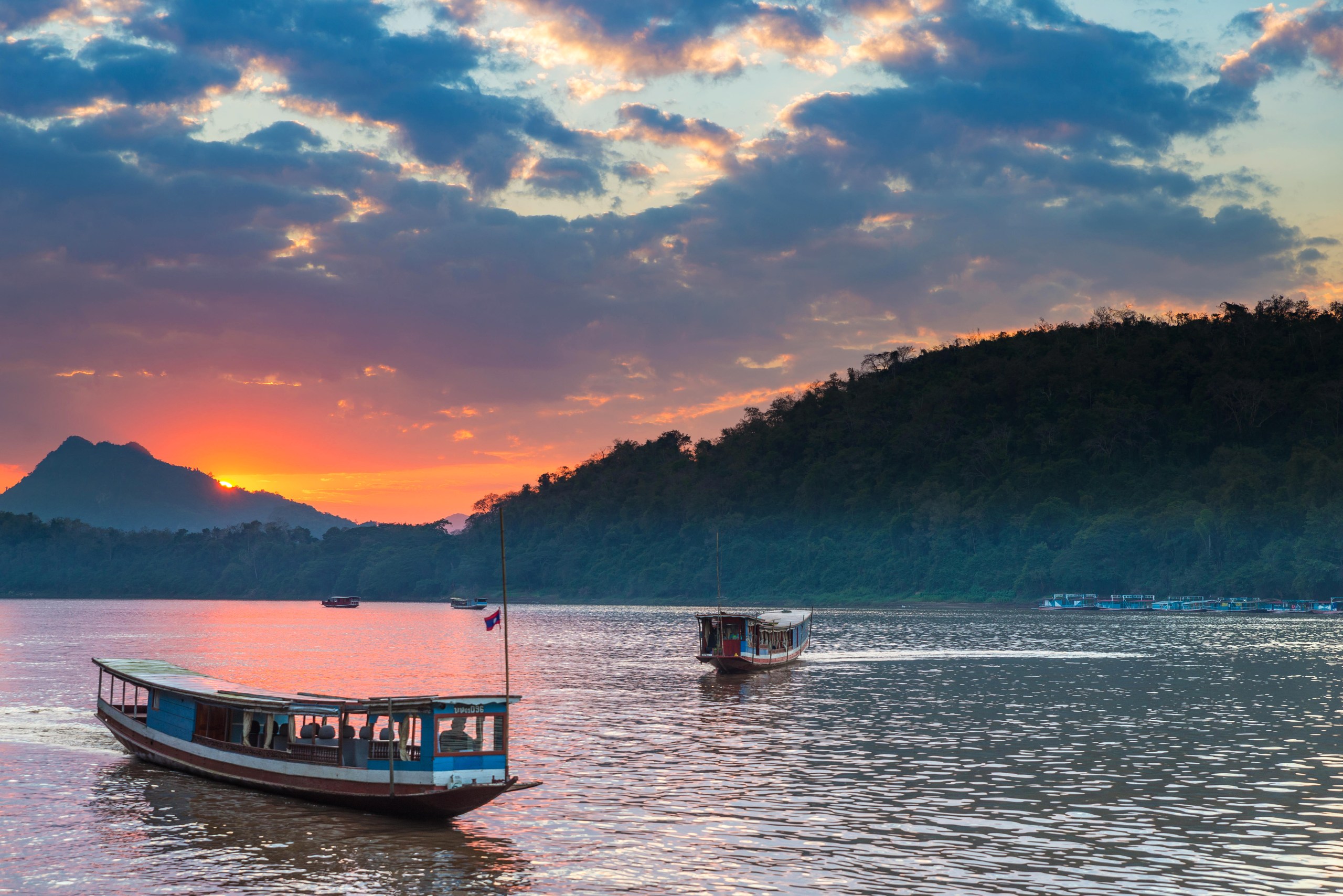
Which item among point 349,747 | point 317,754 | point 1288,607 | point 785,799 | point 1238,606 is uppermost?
point 349,747

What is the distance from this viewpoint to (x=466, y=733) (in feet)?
A: 101

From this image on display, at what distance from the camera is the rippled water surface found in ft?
85.4

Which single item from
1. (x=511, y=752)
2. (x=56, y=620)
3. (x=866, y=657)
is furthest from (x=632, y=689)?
(x=56, y=620)

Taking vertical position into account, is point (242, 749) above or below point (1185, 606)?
above

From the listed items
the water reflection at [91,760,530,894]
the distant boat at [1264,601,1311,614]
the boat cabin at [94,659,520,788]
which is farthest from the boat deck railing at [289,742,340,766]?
the distant boat at [1264,601,1311,614]

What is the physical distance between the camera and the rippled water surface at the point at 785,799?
85.4ft

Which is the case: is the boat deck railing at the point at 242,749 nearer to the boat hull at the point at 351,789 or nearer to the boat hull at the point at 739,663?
the boat hull at the point at 351,789

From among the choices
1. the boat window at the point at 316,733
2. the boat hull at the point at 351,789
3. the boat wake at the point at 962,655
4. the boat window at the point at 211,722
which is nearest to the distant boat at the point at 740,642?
the boat wake at the point at 962,655

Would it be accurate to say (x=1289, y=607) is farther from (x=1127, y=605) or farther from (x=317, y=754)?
(x=317, y=754)

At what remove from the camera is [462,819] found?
32094 millimetres

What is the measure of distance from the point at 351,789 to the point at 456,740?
12.5ft

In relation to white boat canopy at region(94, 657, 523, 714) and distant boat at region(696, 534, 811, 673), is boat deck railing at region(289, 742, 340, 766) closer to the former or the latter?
white boat canopy at region(94, 657, 523, 714)

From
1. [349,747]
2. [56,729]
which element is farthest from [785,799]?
[56,729]

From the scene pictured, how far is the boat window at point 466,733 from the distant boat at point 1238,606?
183818 millimetres
